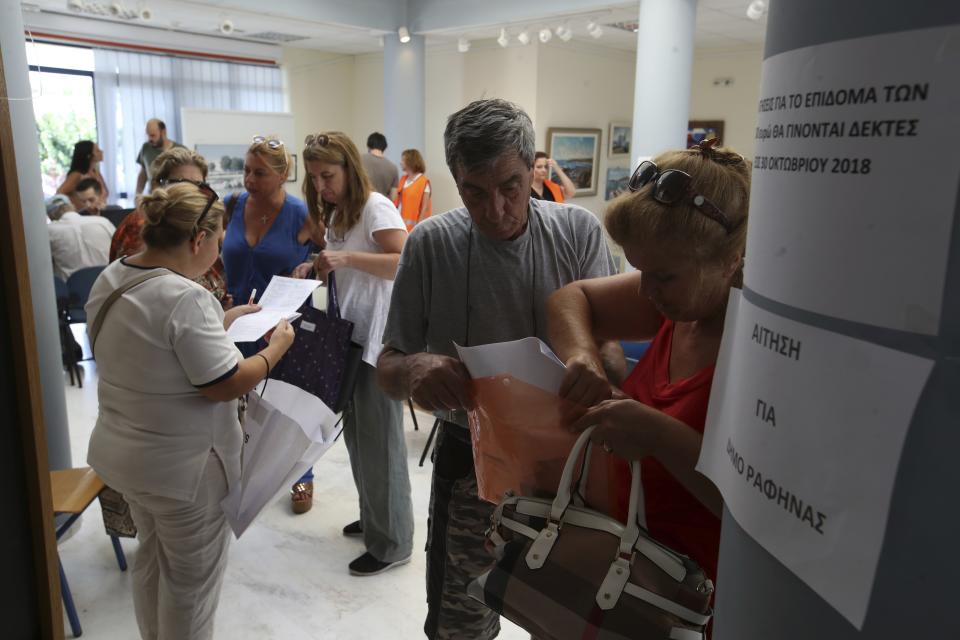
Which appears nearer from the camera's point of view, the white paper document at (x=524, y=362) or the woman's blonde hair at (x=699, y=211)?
the woman's blonde hair at (x=699, y=211)

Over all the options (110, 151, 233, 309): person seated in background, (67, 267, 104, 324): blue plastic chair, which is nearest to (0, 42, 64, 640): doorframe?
(110, 151, 233, 309): person seated in background

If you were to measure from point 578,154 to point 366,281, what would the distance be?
7.42 meters

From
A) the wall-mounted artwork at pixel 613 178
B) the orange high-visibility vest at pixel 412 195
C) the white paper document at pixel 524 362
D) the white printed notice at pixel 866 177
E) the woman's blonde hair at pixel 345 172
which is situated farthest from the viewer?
the wall-mounted artwork at pixel 613 178

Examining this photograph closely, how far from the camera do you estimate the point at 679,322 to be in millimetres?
1174

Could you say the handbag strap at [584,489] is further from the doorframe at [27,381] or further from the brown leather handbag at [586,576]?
the doorframe at [27,381]

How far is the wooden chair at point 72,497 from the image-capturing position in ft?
7.90

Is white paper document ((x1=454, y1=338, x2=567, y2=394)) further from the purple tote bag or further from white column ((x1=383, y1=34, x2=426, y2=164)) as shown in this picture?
white column ((x1=383, y1=34, x2=426, y2=164))

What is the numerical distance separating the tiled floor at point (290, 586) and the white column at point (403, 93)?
542cm

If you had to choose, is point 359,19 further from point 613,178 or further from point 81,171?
point 613,178

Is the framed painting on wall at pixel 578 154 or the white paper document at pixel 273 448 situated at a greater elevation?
the framed painting on wall at pixel 578 154

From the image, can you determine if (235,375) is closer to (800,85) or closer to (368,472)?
(368,472)

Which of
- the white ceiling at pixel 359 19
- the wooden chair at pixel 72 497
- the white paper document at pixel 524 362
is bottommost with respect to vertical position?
the wooden chair at pixel 72 497

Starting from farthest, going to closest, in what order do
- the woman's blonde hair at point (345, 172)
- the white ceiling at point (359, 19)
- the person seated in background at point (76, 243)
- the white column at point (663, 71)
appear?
the white ceiling at point (359, 19), the person seated in background at point (76, 243), the white column at point (663, 71), the woman's blonde hair at point (345, 172)

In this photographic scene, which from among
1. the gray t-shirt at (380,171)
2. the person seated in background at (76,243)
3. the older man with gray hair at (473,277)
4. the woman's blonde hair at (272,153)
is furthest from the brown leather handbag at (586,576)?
the gray t-shirt at (380,171)
